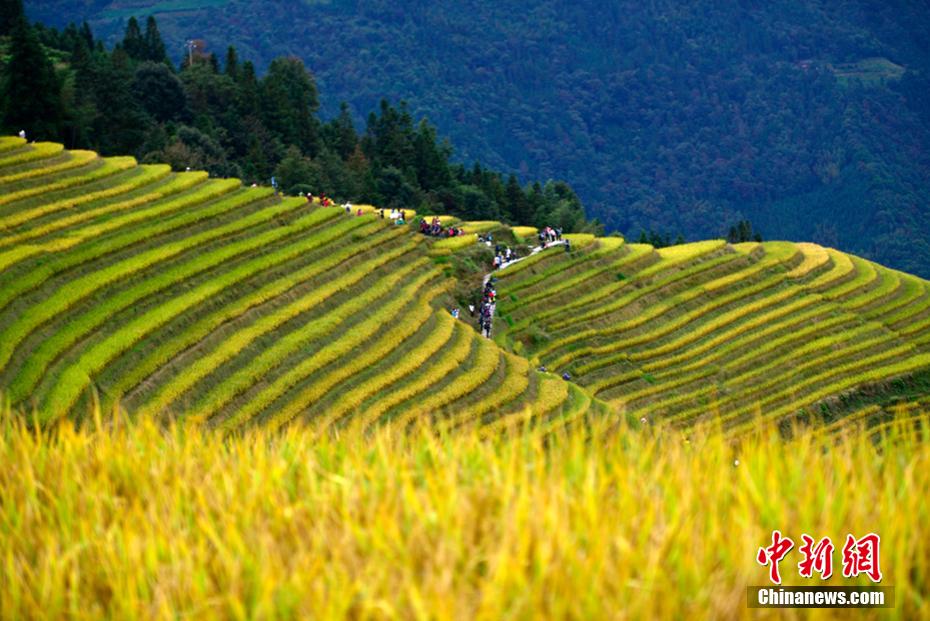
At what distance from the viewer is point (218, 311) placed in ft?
105

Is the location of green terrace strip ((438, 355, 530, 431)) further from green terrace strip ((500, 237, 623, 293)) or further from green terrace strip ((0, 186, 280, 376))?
green terrace strip ((500, 237, 623, 293))

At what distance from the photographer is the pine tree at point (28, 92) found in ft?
183

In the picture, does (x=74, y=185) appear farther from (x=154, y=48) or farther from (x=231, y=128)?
(x=154, y=48)

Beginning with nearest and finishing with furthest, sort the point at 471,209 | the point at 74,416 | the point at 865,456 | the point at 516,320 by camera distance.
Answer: the point at 865,456
the point at 74,416
the point at 516,320
the point at 471,209

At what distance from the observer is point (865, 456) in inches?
364

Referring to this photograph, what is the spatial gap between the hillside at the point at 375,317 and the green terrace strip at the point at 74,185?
0.10 m

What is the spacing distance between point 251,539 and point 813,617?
367 cm

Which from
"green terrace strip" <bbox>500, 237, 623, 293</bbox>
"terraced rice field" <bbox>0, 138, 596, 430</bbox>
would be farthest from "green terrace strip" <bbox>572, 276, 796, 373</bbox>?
"terraced rice field" <bbox>0, 138, 596, 430</bbox>

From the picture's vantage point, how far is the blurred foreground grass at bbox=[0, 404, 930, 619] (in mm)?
7152

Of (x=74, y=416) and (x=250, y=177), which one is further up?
(x=74, y=416)

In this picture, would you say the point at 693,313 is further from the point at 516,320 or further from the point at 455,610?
the point at 455,610

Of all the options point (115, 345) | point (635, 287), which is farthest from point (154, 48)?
point (115, 345)

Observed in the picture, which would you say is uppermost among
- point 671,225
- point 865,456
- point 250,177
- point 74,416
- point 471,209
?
point 865,456

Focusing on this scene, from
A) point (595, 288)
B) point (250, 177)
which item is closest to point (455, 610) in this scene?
point (595, 288)
